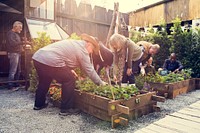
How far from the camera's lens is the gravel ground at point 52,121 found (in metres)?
2.76

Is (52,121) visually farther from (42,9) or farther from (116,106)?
(42,9)

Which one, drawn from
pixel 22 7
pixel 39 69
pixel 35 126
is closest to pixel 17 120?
pixel 35 126

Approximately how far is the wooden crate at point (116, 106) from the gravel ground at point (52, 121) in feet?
0.29

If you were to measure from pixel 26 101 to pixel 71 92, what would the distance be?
1488 millimetres

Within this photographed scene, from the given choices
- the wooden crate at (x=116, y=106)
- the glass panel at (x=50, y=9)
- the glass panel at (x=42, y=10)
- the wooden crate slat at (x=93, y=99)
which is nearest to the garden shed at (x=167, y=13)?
the glass panel at (x=50, y=9)

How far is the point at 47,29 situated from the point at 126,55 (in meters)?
4.15

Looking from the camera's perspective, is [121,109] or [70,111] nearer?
[121,109]

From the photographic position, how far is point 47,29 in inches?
297

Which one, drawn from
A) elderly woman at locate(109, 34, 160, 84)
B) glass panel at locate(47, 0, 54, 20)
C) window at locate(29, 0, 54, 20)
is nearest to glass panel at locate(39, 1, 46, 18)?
window at locate(29, 0, 54, 20)

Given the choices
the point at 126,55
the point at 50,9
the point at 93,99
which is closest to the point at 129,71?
the point at 126,55

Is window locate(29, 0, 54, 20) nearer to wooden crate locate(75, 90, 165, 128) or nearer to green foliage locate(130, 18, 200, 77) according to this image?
green foliage locate(130, 18, 200, 77)

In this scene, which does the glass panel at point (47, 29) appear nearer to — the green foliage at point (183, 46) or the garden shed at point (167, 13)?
the green foliage at point (183, 46)

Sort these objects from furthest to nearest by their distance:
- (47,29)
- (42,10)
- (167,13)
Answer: (167,13) → (42,10) → (47,29)

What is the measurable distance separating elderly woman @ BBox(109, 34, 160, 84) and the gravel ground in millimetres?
1052
